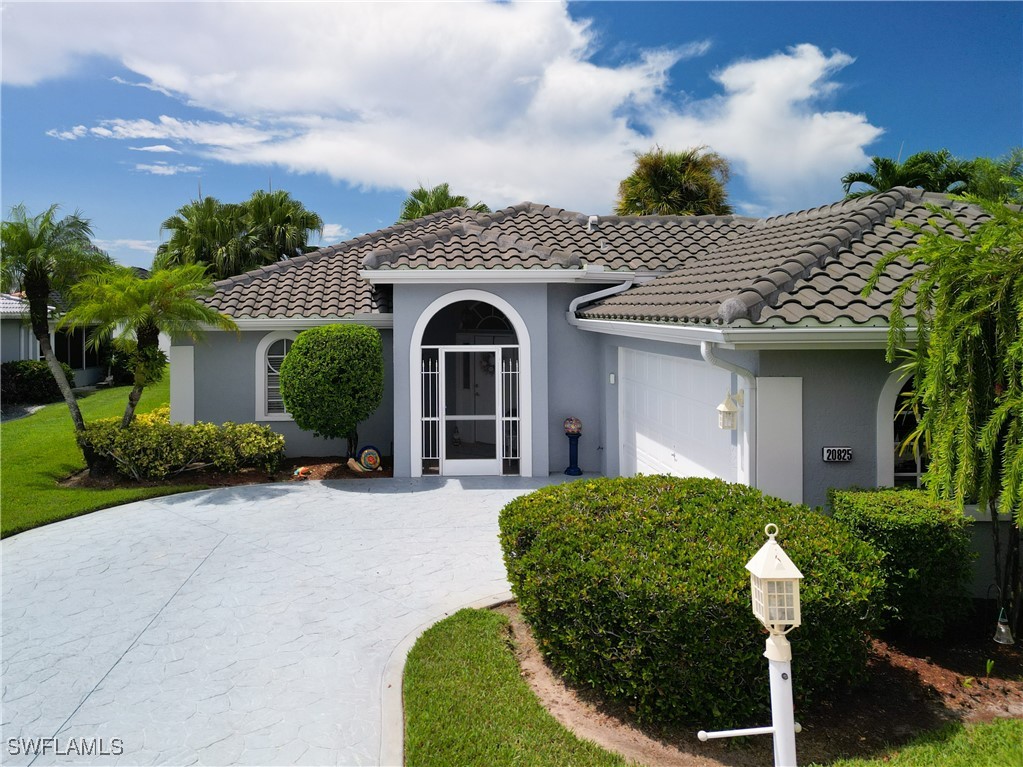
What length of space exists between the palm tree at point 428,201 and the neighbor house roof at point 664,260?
7750 mm

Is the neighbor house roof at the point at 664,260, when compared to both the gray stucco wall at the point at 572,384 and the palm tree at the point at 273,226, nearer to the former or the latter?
the gray stucco wall at the point at 572,384

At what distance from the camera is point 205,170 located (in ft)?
101

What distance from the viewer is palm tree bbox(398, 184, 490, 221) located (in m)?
28.1

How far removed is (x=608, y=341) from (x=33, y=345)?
28.4m

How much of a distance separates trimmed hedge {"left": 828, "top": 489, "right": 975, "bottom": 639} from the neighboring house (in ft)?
4.74

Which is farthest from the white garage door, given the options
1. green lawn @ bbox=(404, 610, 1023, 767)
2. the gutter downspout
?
green lawn @ bbox=(404, 610, 1023, 767)

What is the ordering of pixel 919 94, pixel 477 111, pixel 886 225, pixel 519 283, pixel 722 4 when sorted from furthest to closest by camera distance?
pixel 919 94 → pixel 477 111 → pixel 519 283 → pixel 722 4 → pixel 886 225

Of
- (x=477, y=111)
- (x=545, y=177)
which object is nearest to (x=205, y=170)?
(x=545, y=177)

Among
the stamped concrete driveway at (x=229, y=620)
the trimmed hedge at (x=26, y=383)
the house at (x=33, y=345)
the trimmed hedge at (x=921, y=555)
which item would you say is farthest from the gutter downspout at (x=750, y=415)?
the trimmed hedge at (x=26, y=383)

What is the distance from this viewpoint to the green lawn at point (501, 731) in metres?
4.71

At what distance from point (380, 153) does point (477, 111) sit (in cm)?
732

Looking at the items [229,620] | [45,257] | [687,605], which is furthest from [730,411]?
[45,257]

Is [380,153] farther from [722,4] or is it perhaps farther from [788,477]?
[788,477]

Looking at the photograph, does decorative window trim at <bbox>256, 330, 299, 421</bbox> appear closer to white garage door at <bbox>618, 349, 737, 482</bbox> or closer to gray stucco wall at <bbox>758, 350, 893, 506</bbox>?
white garage door at <bbox>618, 349, 737, 482</bbox>
